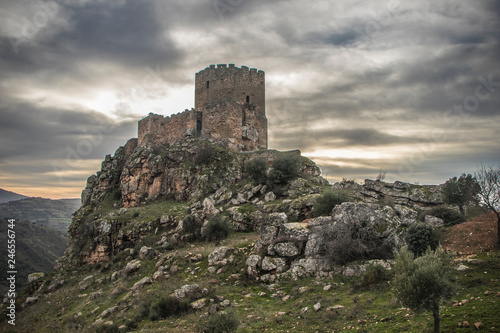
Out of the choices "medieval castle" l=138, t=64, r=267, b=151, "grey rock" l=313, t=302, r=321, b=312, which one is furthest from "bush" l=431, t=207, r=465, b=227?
"medieval castle" l=138, t=64, r=267, b=151

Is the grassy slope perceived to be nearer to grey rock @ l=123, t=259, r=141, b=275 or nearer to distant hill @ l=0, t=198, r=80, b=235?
grey rock @ l=123, t=259, r=141, b=275

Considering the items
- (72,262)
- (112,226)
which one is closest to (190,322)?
(112,226)

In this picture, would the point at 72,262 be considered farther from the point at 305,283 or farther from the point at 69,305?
the point at 305,283

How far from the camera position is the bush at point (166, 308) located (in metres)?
13.1

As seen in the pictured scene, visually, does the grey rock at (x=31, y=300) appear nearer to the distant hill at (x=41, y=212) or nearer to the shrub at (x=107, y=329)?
the shrub at (x=107, y=329)

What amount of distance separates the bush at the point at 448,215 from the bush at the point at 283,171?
39.2 feet

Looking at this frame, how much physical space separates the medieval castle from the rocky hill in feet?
9.75

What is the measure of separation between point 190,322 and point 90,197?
37.1 metres

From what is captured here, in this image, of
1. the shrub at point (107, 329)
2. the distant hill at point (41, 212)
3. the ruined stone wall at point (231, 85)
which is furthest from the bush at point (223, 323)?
the distant hill at point (41, 212)

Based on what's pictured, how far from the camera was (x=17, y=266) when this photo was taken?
57.6 metres

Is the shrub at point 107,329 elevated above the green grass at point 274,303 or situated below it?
below

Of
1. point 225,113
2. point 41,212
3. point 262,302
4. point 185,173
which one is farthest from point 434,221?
point 41,212

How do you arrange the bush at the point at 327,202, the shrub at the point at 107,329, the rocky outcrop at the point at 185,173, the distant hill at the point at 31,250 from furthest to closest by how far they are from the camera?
1. the distant hill at the point at 31,250
2. the rocky outcrop at the point at 185,173
3. the bush at the point at 327,202
4. the shrub at the point at 107,329

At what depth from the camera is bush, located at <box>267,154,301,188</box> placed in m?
28.2
